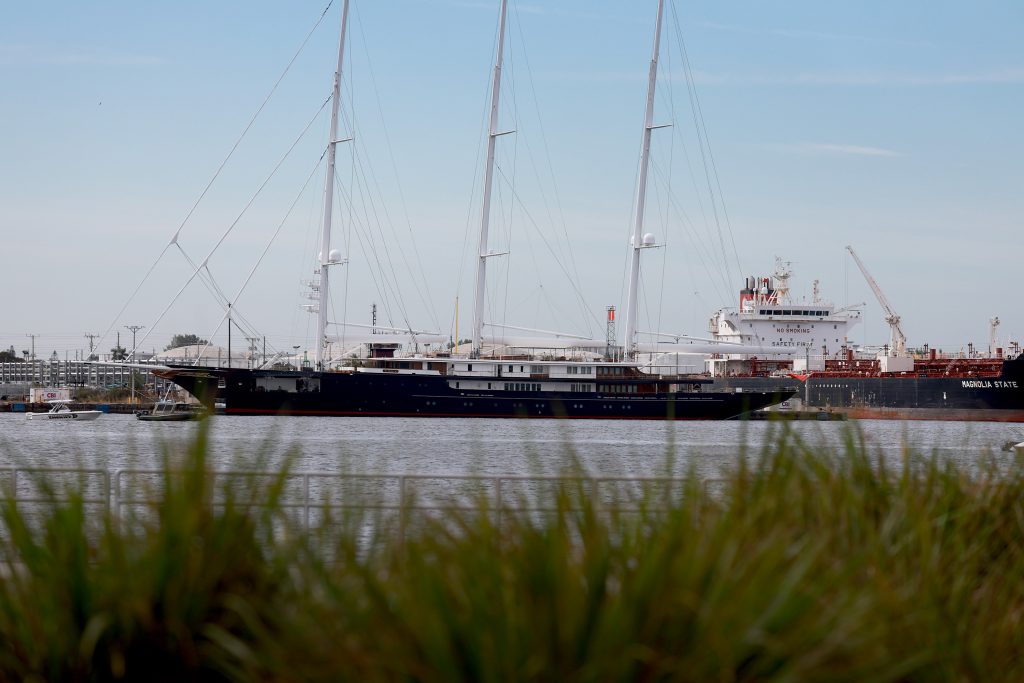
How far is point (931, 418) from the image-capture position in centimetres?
6247

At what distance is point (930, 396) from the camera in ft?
203

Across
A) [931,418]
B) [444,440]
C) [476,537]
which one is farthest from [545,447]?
[476,537]

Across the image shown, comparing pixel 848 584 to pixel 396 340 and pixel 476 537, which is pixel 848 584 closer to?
pixel 476 537

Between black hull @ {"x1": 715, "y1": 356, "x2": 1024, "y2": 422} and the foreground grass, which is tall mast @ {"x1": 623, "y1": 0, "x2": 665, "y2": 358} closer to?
black hull @ {"x1": 715, "y1": 356, "x2": 1024, "y2": 422}

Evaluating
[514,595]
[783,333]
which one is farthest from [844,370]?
[514,595]

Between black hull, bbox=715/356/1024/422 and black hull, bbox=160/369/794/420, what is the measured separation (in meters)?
7.89

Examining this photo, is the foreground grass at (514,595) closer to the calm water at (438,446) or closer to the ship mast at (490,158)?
the calm water at (438,446)

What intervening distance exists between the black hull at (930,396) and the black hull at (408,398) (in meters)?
7.89

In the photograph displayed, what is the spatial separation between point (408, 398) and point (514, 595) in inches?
2087

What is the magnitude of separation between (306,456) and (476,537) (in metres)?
29.3

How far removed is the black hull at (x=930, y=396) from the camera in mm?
59594

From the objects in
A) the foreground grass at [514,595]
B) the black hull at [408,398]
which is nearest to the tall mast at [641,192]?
the black hull at [408,398]

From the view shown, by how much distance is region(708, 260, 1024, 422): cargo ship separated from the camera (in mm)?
60250

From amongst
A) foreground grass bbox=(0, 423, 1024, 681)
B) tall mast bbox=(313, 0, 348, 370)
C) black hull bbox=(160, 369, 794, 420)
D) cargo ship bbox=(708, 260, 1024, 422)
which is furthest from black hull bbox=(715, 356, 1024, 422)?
foreground grass bbox=(0, 423, 1024, 681)
